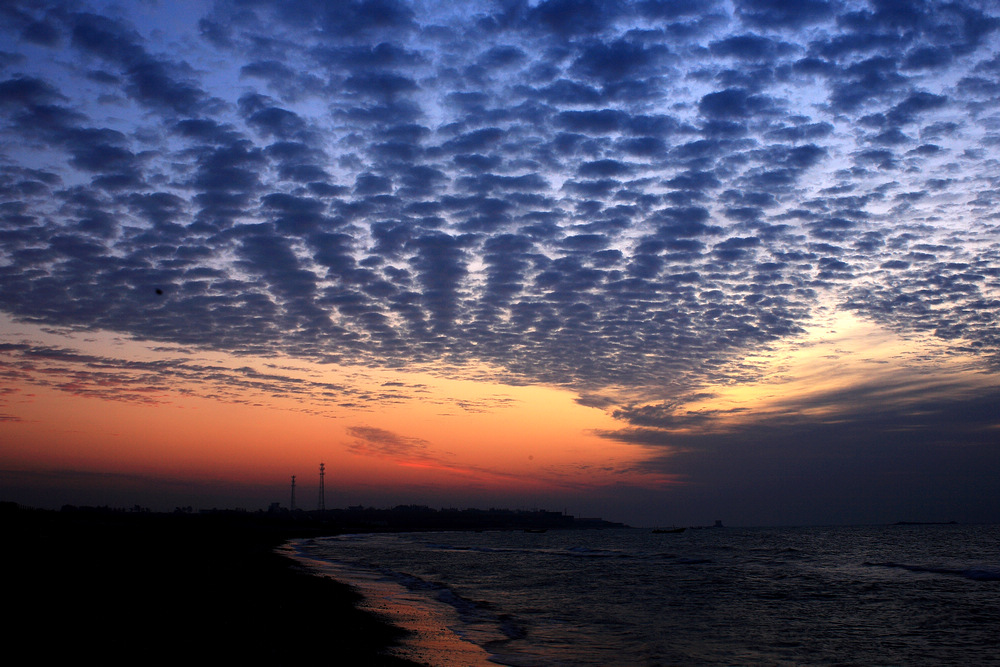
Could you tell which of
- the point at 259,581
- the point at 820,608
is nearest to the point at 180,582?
the point at 259,581

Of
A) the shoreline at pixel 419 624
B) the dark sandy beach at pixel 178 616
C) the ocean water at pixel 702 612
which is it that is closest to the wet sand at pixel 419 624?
the shoreline at pixel 419 624

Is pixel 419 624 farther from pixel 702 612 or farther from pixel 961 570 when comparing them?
pixel 961 570

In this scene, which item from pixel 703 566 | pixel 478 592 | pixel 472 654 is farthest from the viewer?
pixel 703 566

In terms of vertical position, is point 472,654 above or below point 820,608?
above

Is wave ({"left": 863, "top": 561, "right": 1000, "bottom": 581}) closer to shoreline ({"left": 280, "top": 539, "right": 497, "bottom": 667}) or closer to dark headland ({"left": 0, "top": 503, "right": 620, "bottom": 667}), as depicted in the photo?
shoreline ({"left": 280, "top": 539, "right": 497, "bottom": 667})

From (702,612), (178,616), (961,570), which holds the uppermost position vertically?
(178,616)

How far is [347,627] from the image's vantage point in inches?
792

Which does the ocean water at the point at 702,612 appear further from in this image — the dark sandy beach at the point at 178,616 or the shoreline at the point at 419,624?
the dark sandy beach at the point at 178,616

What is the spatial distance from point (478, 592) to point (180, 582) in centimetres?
1506

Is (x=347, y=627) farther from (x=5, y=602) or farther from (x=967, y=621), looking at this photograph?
(x=967, y=621)

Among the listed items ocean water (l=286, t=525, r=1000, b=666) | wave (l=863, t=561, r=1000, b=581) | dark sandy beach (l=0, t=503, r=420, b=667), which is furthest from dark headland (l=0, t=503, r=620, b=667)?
wave (l=863, t=561, r=1000, b=581)

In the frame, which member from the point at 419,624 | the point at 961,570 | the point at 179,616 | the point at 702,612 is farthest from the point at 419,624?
the point at 961,570

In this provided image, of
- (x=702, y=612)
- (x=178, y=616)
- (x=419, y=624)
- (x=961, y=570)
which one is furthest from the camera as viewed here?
(x=961, y=570)

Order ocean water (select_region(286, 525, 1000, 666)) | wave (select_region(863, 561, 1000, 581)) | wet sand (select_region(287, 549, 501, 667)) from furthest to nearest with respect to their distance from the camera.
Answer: wave (select_region(863, 561, 1000, 581))
ocean water (select_region(286, 525, 1000, 666))
wet sand (select_region(287, 549, 501, 667))
